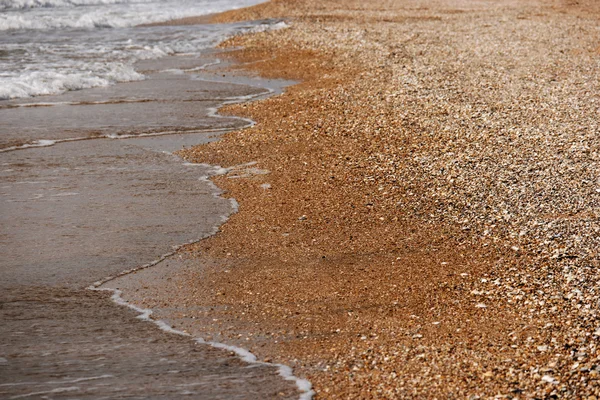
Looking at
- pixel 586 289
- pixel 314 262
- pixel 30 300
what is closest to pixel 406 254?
pixel 314 262

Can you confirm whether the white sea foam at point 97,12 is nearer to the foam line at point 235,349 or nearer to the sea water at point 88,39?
the sea water at point 88,39

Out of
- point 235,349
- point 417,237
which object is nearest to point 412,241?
point 417,237

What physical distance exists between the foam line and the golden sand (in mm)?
80

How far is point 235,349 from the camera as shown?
461cm

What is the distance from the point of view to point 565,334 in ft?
15.0

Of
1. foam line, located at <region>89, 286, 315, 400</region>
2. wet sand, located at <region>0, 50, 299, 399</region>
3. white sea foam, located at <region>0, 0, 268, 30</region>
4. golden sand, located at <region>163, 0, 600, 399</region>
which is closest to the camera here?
foam line, located at <region>89, 286, 315, 400</region>

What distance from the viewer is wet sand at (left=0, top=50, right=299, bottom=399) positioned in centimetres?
428

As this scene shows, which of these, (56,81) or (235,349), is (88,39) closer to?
(56,81)

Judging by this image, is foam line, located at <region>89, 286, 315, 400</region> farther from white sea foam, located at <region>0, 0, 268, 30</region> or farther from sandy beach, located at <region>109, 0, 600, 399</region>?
white sea foam, located at <region>0, 0, 268, 30</region>

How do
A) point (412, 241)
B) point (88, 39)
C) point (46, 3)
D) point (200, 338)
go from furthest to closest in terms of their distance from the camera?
point (46, 3)
point (88, 39)
point (412, 241)
point (200, 338)

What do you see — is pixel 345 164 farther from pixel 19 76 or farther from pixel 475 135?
pixel 19 76

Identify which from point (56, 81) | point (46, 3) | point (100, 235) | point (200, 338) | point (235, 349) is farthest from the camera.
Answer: point (46, 3)

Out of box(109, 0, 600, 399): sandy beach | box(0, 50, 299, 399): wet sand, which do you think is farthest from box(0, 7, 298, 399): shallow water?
box(109, 0, 600, 399): sandy beach

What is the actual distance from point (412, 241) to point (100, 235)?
8.61ft
